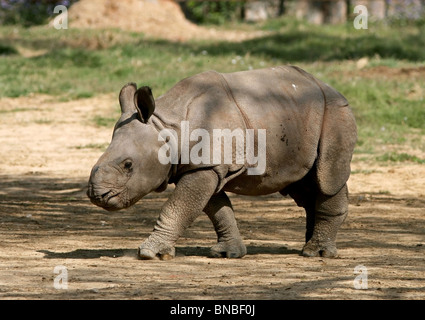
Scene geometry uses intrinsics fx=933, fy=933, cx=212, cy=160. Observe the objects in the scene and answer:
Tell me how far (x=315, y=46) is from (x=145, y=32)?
4.59 meters

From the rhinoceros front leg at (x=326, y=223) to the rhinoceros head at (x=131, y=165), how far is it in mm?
1496

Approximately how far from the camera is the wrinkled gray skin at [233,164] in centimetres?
719

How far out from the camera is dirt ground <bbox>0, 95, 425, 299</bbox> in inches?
247

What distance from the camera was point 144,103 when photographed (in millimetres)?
7227

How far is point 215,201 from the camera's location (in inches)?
304

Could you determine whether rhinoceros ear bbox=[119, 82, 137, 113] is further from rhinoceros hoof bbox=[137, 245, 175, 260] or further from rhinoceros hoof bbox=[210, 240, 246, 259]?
rhinoceros hoof bbox=[210, 240, 246, 259]

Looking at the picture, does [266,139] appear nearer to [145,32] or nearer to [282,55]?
[282,55]

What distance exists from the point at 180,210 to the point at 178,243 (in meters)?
1.13
